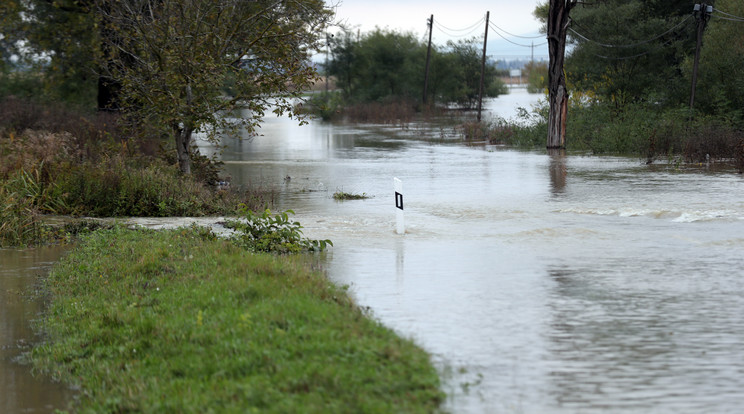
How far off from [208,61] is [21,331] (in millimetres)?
10237

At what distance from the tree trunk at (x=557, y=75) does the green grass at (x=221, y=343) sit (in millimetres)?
25835

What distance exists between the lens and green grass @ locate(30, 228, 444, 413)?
5793 mm

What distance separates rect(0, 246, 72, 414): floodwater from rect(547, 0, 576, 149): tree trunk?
2529 centimetres

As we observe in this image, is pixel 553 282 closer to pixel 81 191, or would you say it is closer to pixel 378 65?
pixel 81 191

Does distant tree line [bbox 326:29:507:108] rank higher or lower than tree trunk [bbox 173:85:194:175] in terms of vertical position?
higher

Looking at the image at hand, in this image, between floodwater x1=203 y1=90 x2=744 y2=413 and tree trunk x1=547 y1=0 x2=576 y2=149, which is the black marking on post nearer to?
floodwater x1=203 y1=90 x2=744 y2=413

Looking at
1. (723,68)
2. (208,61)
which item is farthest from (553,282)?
(723,68)

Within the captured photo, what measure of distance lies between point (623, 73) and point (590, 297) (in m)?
42.2

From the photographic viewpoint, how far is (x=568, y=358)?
7078mm

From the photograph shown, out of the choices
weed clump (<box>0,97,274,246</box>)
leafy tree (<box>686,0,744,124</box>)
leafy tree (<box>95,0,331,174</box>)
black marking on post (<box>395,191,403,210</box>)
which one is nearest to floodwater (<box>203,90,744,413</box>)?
black marking on post (<box>395,191,403,210</box>)

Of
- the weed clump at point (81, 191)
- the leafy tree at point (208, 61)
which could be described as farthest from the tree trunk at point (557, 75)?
the weed clump at point (81, 191)

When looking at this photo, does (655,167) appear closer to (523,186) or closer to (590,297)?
(523,186)

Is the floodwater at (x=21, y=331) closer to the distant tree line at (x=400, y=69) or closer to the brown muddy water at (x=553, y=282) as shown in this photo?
the brown muddy water at (x=553, y=282)

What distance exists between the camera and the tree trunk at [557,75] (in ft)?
113
